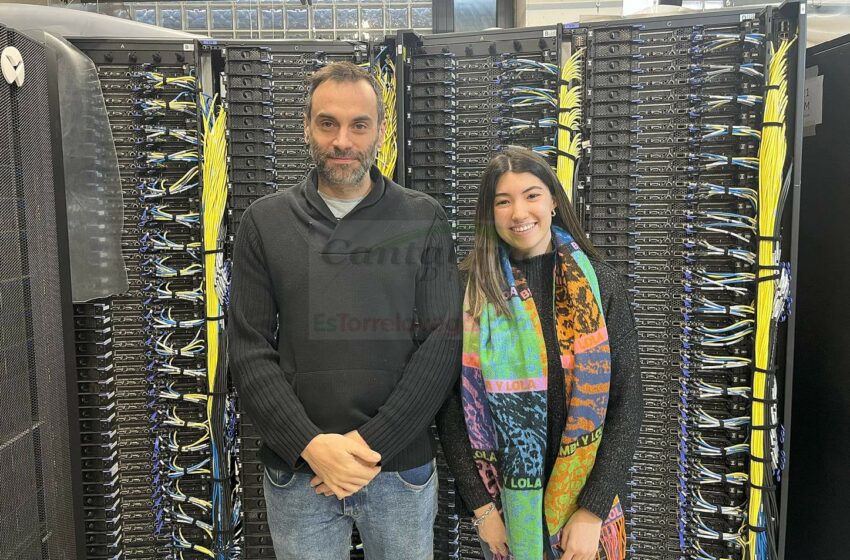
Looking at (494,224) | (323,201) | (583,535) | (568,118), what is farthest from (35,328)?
(568,118)

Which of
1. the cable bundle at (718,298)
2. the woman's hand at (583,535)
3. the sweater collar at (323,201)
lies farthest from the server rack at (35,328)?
the cable bundle at (718,298)

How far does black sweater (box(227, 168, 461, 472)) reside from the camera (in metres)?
1.31

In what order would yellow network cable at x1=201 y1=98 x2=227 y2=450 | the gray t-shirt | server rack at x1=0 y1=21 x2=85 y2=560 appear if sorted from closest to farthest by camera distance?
the gray t-shirt, server rack at x1=0 y1=21 x2=85 y2=560, yellow network cable at x1=201 y1=98 x2=227 y2=450

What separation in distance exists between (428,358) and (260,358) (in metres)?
0.41

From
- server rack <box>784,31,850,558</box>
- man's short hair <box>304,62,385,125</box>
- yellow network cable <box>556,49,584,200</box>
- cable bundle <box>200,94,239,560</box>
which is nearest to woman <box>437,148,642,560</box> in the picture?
man's short hair <box>304,62,385,125</box>

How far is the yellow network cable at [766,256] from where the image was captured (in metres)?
1.79

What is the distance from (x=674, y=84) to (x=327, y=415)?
1618 mm

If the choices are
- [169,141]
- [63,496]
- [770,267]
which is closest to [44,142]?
[169,141]

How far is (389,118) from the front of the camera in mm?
1986

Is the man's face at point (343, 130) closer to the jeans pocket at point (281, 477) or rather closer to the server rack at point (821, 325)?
the jeans pocket at point (281, 477)

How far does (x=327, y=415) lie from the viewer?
52.4 inches

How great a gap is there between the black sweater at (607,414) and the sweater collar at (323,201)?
423 millimetres

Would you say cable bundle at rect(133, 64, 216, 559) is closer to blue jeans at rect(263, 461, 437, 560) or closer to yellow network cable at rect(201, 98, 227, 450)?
yellow network cable at rect(201, 98, 227, 450)

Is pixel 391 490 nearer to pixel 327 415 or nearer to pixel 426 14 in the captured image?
pixel 327 415
